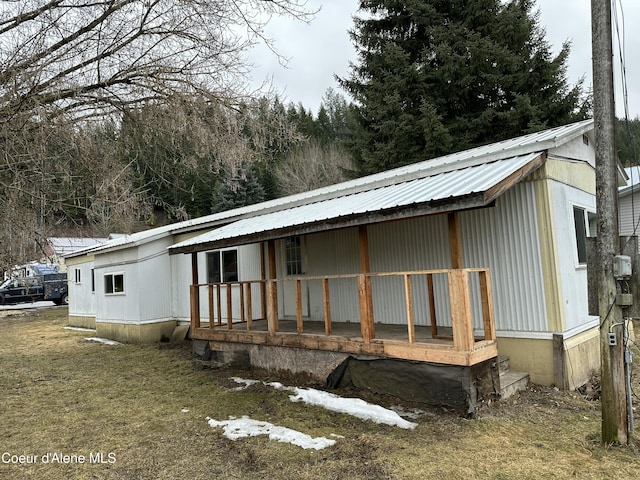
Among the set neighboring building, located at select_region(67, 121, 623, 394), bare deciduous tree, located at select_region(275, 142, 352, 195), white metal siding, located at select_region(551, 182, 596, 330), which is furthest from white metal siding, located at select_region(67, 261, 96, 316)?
bare deciduous tree, located at select_region(275, 142, 352, 195)

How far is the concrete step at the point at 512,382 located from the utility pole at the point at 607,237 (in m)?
1.39

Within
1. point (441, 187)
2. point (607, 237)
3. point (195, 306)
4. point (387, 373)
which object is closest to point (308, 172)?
point (195, 306)

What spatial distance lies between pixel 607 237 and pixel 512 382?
7.98 feet

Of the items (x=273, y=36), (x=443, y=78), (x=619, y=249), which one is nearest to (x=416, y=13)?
(x=443, y=78)

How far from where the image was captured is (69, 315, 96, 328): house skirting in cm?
1652

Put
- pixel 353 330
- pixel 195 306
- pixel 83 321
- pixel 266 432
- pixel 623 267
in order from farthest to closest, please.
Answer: pixel 83 321
pixel 195 306
pixel 353 330
pixel 266 432
pixel 623 267

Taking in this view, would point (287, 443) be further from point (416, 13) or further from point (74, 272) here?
point (416, 13)

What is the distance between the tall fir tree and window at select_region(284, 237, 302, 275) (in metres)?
9.23

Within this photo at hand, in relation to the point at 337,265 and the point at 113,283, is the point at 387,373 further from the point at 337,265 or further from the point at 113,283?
the point at 113,283

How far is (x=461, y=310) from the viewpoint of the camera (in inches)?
199

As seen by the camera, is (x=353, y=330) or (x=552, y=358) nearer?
(x=552, y=358)

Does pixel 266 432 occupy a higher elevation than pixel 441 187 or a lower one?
lower

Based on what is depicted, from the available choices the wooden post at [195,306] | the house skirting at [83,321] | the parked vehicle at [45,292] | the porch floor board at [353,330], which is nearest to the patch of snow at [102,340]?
the house skirting at [83,321]

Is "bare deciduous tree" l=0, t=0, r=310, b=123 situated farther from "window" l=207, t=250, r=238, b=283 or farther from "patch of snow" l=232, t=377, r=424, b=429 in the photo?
"window" l=207, t=250, r=238, b=283
